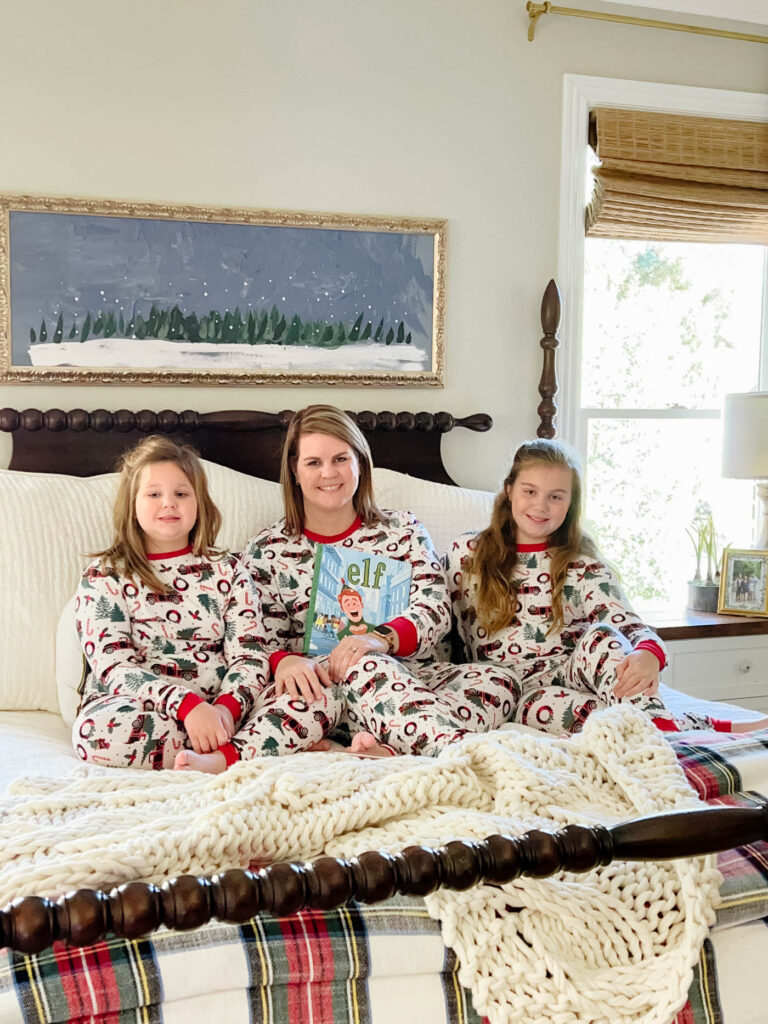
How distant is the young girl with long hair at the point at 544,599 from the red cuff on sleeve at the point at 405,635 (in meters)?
0.20

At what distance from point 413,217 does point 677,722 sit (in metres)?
1.65

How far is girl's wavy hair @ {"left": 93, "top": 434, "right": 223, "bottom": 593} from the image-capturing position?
6.84 ft

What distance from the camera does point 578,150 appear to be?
300 cm

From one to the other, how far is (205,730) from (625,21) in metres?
2.41

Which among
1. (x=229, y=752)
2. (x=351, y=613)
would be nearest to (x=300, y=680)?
(x=229, y=752)

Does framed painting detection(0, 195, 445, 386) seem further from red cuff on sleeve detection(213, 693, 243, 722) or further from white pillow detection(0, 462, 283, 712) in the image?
red cuff on sleeve detection(213, 693, 243, 722)

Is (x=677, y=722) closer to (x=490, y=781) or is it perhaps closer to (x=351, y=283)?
(x=490, y=781)

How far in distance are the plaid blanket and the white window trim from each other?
2130mm

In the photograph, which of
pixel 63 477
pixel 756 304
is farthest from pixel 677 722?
pixel 756 304

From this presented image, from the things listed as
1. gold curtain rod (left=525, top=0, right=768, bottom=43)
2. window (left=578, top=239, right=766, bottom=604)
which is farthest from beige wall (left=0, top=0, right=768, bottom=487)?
window (left=578, top=239, right=766, bottom=604)

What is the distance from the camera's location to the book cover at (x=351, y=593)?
223 cm

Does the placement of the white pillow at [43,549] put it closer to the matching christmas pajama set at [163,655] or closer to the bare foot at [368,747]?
the matching christmas pajama set at [163,655]

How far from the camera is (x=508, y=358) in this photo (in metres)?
3.01

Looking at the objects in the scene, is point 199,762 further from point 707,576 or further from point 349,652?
point 707,576
